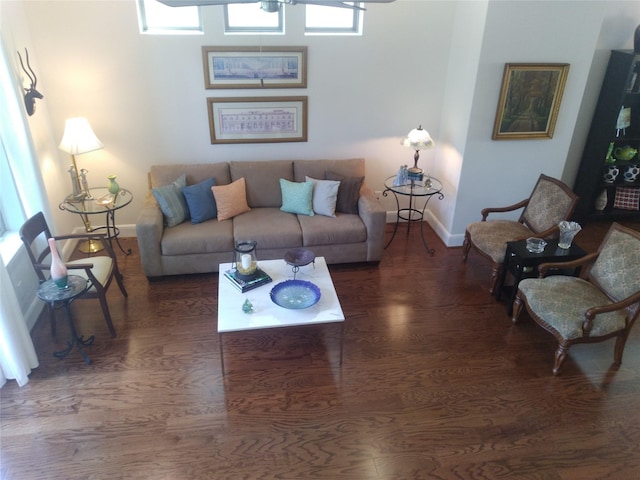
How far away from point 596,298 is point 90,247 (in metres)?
4.50

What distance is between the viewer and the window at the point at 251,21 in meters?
4.19

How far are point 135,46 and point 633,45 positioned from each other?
500 centimetres

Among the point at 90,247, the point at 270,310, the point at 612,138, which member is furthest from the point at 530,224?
the point at 90,247

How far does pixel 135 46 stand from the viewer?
13.4 feet

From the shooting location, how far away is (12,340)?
9.21ft

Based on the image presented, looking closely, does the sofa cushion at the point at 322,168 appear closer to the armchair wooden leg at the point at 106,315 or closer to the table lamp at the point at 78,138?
the table lamp at the point at 78,138

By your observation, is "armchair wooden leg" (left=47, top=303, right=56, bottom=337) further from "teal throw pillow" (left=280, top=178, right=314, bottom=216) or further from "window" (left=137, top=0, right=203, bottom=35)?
"window" (left=137, top=0, right=203, bottom=35)

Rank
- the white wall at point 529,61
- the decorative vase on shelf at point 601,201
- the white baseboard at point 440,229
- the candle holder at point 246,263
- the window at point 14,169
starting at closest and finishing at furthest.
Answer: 1. the window at point 14,169
2. the candle holder at point 246,263
3. the white wall at point 529,61
4. the white baseboard at point 440,229
5. the decorative vase on shelf at point 601,201

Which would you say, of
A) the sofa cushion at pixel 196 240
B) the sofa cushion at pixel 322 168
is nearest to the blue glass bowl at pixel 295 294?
the sofa cushion at pixel 196 240

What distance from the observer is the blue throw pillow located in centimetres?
416

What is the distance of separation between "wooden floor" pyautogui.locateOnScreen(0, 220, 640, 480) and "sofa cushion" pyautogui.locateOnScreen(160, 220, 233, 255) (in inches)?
17.0

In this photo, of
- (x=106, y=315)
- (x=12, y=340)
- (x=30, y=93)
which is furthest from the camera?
(x=30, y=93)

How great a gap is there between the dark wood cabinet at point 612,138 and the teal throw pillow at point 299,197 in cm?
327

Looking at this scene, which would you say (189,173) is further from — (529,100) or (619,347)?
(619,347)
